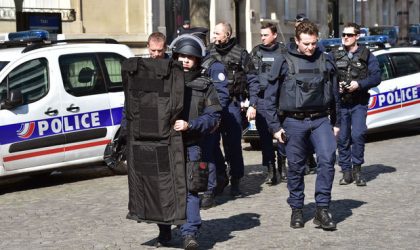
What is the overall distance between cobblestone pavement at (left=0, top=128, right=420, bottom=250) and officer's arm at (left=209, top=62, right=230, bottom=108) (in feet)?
3.66

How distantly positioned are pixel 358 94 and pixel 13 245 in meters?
4.52

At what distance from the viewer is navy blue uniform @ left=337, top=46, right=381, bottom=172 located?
1088 centimetres

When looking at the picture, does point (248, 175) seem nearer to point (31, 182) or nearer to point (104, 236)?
point (31, 182)

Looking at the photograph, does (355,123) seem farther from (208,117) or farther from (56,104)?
(208,117)

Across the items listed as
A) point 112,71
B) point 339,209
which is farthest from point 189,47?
point 112,71

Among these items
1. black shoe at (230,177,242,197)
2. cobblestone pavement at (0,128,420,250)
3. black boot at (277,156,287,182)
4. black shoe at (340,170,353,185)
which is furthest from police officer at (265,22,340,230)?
black boot at (277,156,287,182)

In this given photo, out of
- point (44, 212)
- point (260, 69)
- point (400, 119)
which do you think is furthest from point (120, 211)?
point (400, 119)

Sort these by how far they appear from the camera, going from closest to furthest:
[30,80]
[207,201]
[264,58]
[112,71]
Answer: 1. [207,201]
2. [30,80]
3. [264,58]
4. [112,71]

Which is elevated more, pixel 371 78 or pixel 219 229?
pixel 371 78

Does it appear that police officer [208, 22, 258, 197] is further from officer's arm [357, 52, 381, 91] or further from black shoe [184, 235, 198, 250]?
black shoe [184, 235, 198, 250]

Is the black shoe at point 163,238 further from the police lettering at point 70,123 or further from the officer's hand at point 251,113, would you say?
the police lettering at point 70,123

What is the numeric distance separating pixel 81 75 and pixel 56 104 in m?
0.60

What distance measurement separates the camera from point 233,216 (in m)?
9.12

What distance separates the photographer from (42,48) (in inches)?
455
